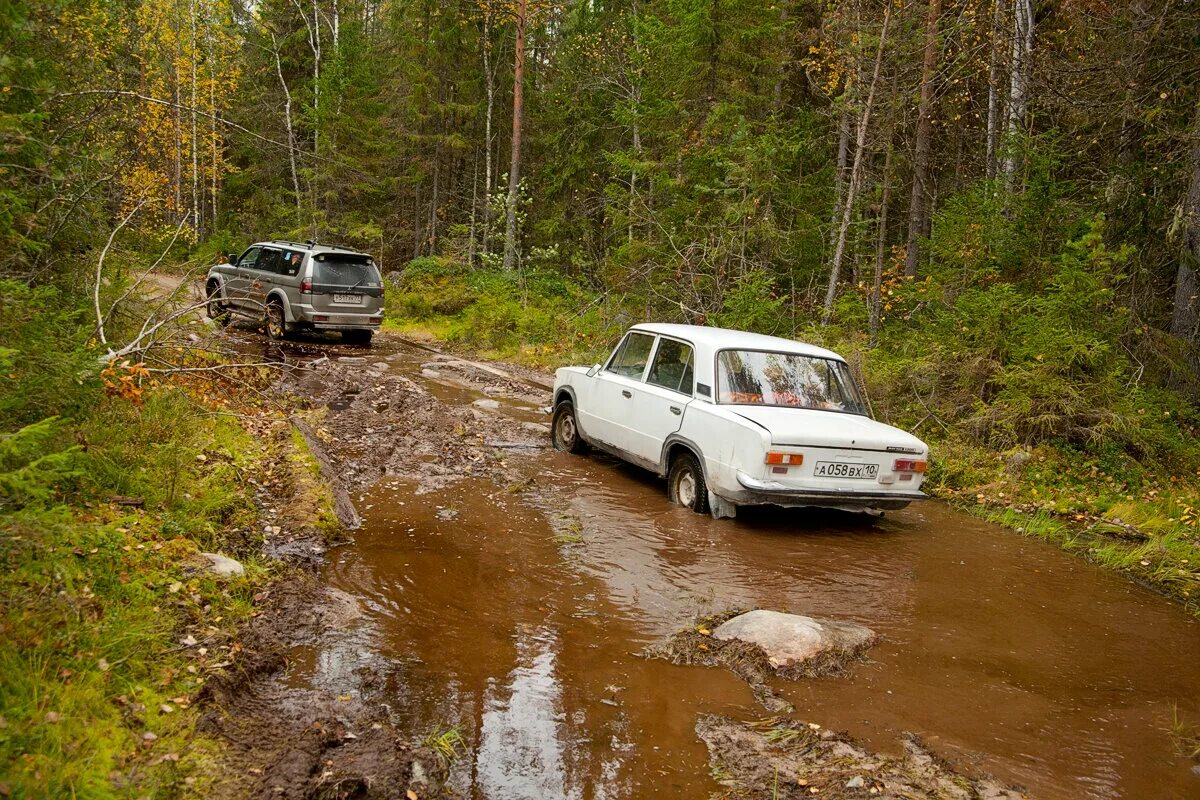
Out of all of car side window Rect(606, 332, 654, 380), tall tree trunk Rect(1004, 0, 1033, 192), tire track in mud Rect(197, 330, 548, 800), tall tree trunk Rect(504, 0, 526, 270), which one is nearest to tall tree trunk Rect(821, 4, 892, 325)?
tall tree trunk Rect(1004, 0, 1033, 192)

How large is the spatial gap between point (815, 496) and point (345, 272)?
1266 cm

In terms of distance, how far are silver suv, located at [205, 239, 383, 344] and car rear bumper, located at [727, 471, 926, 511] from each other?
12.0 m

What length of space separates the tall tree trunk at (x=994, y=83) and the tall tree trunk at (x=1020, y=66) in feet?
0.86

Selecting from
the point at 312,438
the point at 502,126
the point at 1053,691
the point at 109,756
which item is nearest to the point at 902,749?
the point at 1053,691

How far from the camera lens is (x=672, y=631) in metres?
5.09

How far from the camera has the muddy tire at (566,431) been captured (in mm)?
9797

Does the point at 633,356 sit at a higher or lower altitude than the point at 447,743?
higher

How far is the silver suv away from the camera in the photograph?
649 inches

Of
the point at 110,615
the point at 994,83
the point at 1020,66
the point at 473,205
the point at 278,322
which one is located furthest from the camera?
the point at 473,205

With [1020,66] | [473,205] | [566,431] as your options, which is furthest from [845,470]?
[473,205]

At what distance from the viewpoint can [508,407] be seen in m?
12.8

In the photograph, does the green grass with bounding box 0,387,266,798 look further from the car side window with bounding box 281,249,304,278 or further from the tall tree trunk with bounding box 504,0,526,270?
the tall tree trunk with bounding box 504,0,526,270

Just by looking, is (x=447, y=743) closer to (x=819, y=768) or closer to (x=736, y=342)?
(x=819, y=768)

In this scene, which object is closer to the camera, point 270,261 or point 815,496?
point 815,496
